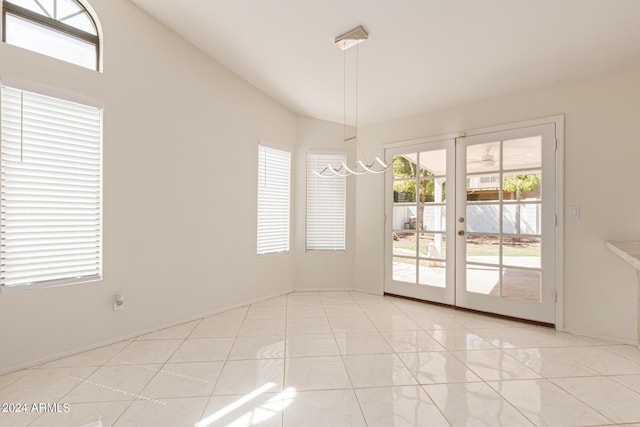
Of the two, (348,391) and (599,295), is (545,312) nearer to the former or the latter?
(599,295)

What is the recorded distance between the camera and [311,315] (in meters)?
3.47

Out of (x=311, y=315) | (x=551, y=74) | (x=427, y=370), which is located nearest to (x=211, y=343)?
(x=311, y=315)

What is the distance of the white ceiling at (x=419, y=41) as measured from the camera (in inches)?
88.7

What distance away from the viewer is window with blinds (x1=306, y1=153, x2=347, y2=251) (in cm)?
454

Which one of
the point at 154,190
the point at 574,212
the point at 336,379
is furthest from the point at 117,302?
the point at 574,212

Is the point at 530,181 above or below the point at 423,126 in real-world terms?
below

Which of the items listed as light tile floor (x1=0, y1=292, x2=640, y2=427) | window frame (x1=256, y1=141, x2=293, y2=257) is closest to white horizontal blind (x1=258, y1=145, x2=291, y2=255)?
window frame (x1=256, y1=141, x2=293, y2=257)

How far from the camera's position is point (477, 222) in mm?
3604

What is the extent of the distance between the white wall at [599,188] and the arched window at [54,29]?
4095 millimetres

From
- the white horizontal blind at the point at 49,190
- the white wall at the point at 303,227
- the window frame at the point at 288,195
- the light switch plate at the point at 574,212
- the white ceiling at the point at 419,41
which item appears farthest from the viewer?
the white wall at the point at 303,227

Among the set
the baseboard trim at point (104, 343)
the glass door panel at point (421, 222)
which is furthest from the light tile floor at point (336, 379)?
the glass door panel at point (421, 222)

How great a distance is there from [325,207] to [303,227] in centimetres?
44

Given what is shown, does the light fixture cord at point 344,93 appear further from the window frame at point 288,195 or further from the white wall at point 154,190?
the white wall at point 154,190

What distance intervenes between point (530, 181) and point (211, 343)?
355 cm
